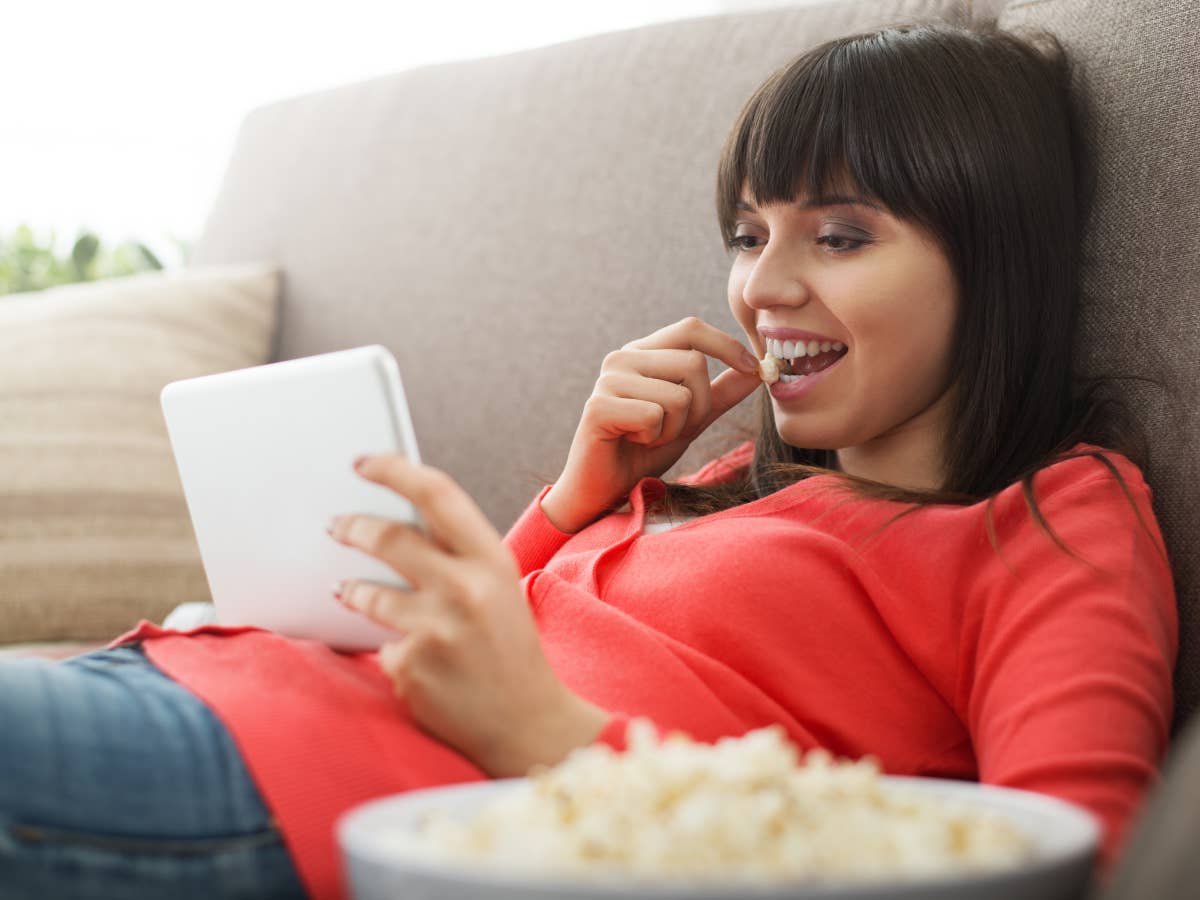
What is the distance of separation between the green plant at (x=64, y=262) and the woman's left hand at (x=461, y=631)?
186cm

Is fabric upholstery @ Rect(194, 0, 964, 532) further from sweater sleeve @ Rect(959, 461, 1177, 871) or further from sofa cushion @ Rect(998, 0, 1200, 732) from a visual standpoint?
sweater sleeve @ Rect(959, 461, 1177, 871)

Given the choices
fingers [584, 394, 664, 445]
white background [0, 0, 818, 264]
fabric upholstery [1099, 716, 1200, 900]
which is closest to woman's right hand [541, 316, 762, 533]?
fingers [584, 394, 664, 445]

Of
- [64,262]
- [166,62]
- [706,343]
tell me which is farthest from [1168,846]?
[166,62]

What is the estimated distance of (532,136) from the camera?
1.68m

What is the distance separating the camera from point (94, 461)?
162cm

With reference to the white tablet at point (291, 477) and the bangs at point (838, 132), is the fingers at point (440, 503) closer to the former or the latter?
the white tablet at point (291, 477)

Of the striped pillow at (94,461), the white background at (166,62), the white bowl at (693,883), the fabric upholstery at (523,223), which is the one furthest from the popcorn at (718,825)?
the white background at (166,62)

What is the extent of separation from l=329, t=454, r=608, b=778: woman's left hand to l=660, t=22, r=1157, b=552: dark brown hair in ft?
1.40

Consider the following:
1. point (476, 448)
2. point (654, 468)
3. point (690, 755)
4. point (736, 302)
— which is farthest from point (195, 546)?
point (690, 755)

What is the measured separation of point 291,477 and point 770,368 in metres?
0.55

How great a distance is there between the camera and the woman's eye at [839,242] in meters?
1.12

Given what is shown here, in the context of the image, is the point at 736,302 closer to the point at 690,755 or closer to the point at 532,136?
the point at 532,136

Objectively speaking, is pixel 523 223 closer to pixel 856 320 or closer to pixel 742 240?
pixel 742 240

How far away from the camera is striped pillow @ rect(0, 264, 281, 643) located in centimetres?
158
